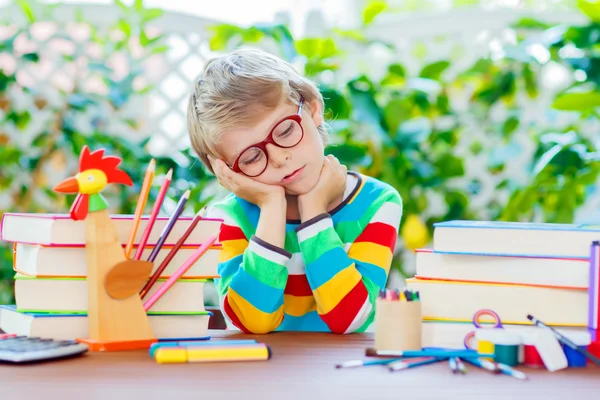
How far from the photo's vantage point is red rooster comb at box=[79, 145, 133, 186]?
90cm

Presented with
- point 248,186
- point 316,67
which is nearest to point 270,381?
point 248,186

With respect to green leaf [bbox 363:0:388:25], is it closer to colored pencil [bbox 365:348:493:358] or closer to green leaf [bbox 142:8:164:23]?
green leaf [bbox 142:8:164:23]

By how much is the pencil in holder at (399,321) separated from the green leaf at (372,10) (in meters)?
1.70

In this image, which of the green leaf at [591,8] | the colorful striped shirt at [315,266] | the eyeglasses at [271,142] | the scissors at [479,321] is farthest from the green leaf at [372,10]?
the scissors at [479,321]

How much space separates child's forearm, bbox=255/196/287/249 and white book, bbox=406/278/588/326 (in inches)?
13.8

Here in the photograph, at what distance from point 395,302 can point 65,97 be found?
6.62 ft

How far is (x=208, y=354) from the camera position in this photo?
795mm

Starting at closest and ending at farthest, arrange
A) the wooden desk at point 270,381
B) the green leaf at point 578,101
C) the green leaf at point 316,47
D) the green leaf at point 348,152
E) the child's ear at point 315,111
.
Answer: the wooden desk at point 270,381
the child's ear at point 315,111
the green leaf at point 578,101
the green leaf at point 348,152
the green leaf at point 316,47

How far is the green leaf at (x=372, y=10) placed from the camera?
2.37 meters

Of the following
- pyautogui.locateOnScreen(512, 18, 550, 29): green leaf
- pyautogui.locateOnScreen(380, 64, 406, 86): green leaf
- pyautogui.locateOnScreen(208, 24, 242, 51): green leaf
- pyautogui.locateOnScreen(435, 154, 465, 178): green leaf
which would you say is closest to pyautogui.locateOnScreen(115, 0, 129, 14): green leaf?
pyautogui.locateOnScreen(208, 24, 242, 51): green leaf

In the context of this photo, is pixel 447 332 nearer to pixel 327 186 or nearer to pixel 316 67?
pixel 327 186

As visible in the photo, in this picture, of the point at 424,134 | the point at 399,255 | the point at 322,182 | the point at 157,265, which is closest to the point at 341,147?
the point at 424,134

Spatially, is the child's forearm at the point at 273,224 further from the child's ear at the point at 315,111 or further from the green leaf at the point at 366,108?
the green leaf at the point at 366,108

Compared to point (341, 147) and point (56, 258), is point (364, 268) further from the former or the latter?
point (341, 147)
